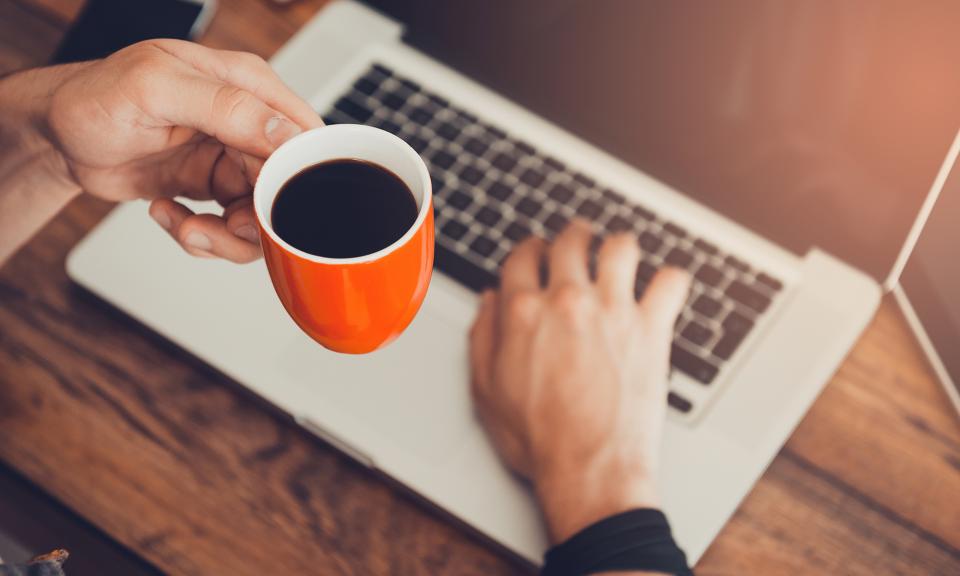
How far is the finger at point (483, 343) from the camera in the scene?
33.9 inches

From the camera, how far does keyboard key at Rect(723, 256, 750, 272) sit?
895mm

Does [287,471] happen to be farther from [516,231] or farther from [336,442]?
[516,231]

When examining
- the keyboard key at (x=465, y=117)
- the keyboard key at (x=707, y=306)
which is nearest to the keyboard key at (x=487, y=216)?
the keyboard key at (x=465, y=117)

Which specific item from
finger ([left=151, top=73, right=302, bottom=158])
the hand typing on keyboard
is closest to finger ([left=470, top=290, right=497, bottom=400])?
the hand typing on keyboard

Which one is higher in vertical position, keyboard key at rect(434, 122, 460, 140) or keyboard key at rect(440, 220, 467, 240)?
keyboard key at rect(434, 122, 460, 140)

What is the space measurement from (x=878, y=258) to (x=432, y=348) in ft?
1.41

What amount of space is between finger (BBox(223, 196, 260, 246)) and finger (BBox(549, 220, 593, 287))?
1.06ft

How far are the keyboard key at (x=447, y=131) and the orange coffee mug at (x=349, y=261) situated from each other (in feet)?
1.24

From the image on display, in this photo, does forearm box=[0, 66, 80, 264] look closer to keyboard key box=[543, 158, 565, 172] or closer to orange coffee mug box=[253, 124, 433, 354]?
orange coffee mug box=[253, 124, 433, 354]

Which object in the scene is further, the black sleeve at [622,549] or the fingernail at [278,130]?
the black sleeve at [622,549]

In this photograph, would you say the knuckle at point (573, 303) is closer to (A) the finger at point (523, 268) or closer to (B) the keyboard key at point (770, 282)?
(A) the finger at point (523, 268)

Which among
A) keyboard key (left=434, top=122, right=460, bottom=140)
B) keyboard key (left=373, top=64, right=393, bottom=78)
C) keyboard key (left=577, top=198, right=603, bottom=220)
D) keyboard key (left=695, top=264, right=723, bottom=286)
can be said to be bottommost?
keyboard key (left=434, top=122, right=460, bottom=140)

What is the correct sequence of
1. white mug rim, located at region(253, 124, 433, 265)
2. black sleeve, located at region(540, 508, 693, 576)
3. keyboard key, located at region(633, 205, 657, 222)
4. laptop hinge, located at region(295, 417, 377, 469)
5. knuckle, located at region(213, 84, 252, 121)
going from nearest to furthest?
white mug rim, located at region(253, 124, 433, 265) < knuckle, located at region(213, 84, 252, 121) < black sleeve, located at region(540, 508, 693, 576) < laptop hinge, located at region(295, 417, 377, 469) < keyboard key, located at region(633, 205, 657, 222)

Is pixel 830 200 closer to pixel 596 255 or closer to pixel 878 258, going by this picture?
pixel 878 258
